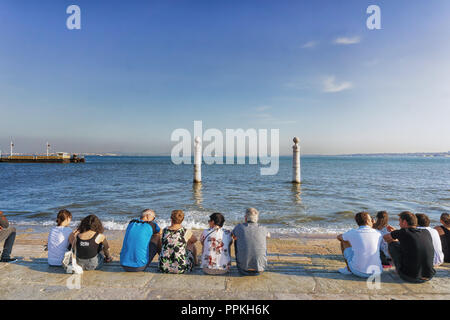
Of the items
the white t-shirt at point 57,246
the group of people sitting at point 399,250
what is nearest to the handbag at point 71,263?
the white t-shirt at point 57,246

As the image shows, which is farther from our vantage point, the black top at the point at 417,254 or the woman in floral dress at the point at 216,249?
the woman in floral dress at the point at 216,249

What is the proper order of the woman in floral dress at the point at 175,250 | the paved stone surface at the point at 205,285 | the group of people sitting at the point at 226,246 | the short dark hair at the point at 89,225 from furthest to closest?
the short dark hair at the point at 89,225 < the woman in floral dress at the point at 175,250 < the group of people sitting at the point at 226,246 < the paved stone surface at the point at 205,285

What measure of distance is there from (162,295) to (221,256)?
113cm

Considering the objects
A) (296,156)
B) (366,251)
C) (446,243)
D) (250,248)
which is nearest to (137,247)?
(250,248)

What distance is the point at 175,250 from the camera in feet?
14.5

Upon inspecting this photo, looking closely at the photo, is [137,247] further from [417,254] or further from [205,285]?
[417,254]

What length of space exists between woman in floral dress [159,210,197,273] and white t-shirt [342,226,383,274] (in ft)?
8.83

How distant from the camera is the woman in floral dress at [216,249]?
4.34 m

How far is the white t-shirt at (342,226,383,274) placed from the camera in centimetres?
416

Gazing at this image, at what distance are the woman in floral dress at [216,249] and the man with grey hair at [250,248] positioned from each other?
0.63ft

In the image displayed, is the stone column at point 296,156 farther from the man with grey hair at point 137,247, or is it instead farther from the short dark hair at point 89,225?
the short dark hair at point 89,225

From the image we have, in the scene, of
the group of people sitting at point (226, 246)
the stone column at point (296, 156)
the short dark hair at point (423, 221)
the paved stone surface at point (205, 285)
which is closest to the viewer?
the paved stone surface at point (205, 285)

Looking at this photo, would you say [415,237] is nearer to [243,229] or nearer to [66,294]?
[243,229]

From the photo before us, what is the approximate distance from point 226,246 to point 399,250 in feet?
9.01
